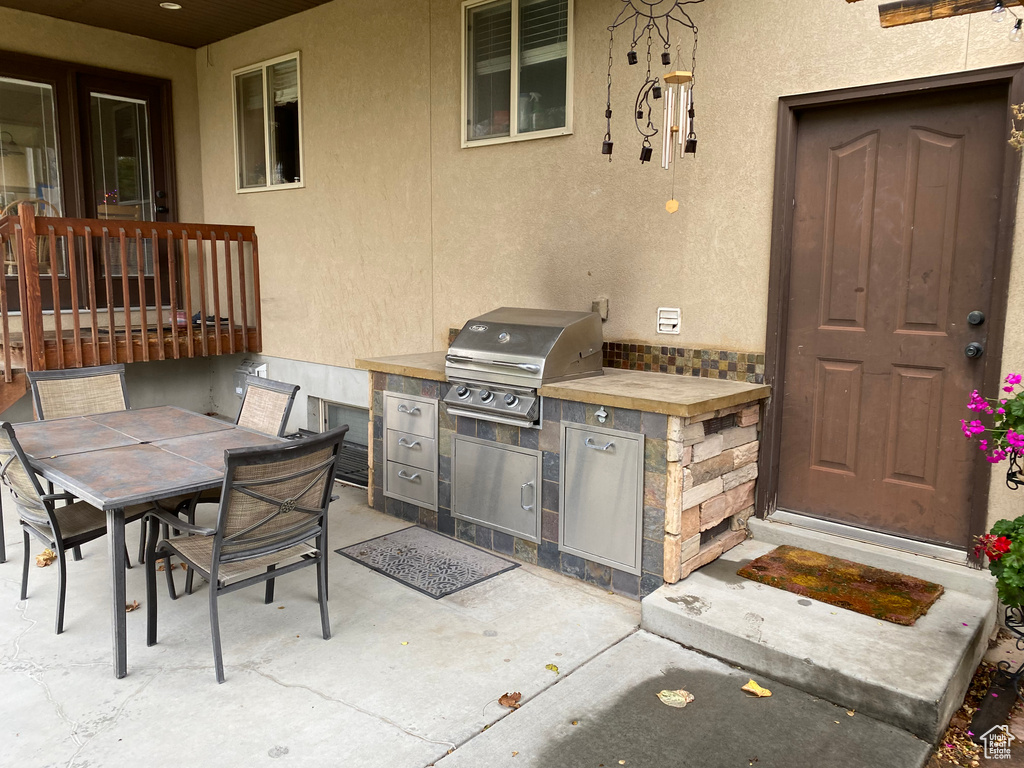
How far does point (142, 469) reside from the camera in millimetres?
2932

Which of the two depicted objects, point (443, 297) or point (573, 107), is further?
point (443, 297)

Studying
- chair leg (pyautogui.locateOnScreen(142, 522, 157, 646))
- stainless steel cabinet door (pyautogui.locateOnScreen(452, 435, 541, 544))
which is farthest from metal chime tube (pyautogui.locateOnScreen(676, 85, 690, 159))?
chair leg (pyautogui.locateOnScreen(142, 522, 157, 646))

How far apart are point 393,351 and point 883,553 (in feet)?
11.6

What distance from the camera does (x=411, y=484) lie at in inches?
173

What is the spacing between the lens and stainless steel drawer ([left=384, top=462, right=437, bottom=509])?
4.29 m

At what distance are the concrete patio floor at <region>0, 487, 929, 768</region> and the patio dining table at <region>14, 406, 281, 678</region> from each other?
29 centimetres

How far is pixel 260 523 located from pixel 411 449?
1709mm

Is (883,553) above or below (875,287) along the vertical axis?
below

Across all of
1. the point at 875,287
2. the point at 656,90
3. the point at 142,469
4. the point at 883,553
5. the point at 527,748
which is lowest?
the point at 527,748

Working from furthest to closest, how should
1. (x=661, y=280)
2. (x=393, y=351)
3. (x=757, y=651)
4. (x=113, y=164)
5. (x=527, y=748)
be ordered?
(x=113, y=164), (x=393, y=351), (x=661, y=280), (x=757, y=651), (x=527, y=748)

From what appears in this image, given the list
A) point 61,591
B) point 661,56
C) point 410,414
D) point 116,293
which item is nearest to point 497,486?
point 410,414

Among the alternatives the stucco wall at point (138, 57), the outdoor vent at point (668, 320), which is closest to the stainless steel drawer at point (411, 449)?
the outdoor vent at point (668, 320)

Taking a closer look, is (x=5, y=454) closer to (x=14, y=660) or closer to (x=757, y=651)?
(x=14, y=660)

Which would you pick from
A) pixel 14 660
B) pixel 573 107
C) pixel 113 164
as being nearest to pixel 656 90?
pixel 573 107
